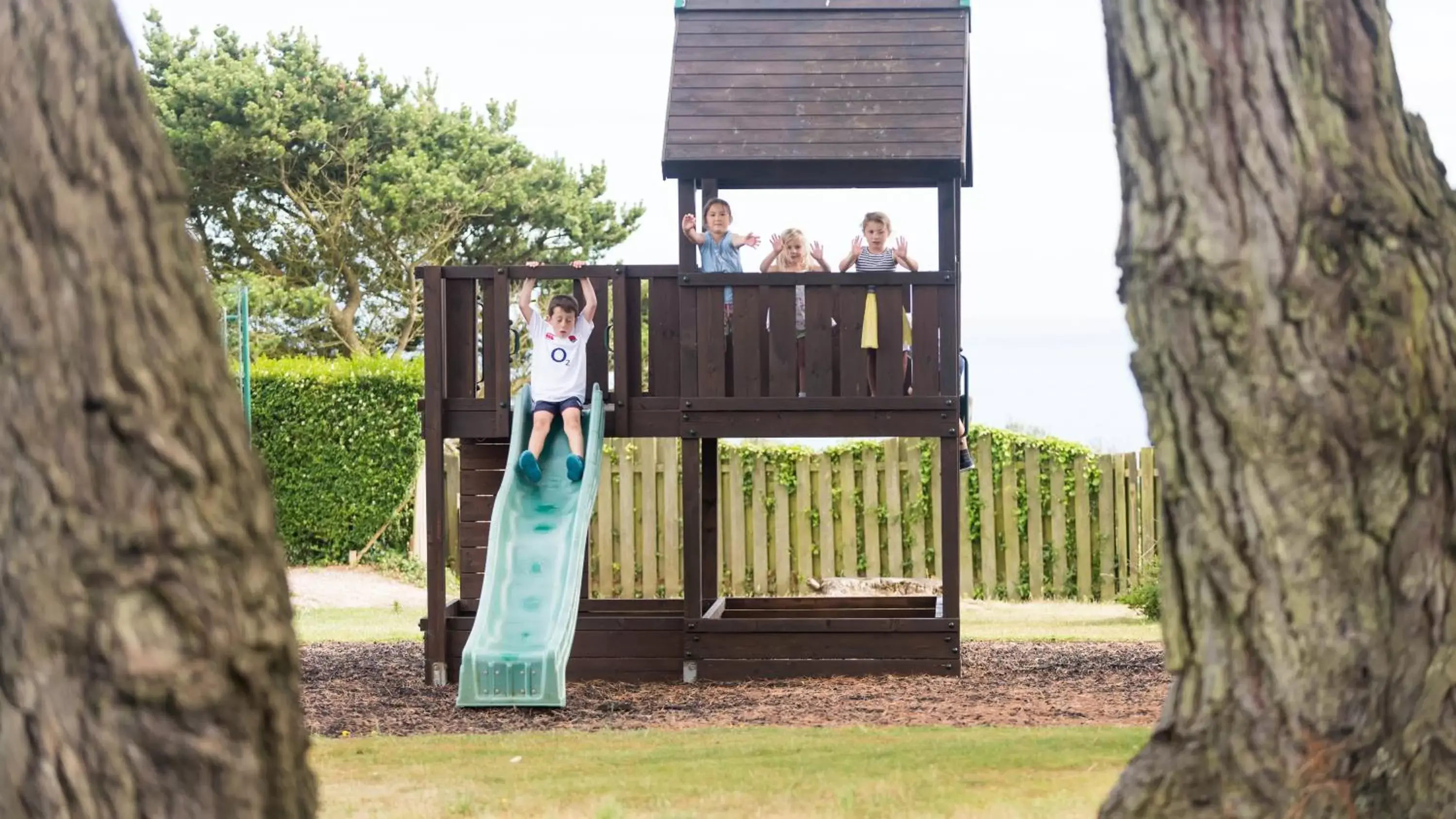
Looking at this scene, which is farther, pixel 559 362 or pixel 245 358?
pixel 245 358

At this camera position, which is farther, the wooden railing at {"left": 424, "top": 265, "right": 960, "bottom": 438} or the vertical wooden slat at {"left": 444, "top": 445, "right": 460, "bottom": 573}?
the vertical wooden slat at {"left": 444, "top": 445, "right": 460, "bottom": 573}

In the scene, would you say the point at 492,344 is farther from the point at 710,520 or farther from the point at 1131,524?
the point at 1131,524

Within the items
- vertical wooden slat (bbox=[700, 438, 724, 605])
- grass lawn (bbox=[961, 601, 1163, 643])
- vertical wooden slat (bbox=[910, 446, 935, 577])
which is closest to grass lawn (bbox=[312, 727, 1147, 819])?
vertical wooden slat (bbox=[700, 438, 724, 605])

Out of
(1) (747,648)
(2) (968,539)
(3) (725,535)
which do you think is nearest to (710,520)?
(1) (747,648)

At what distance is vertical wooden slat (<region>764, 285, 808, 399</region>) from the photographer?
10.8 metres

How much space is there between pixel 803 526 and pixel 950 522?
270 inches

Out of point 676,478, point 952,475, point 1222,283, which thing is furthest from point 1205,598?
point 676,478

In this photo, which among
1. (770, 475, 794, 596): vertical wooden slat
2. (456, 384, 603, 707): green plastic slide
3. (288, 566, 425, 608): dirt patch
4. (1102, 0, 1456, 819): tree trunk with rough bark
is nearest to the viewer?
(1102, 0, 1456, 819): tree trunk with rough bark

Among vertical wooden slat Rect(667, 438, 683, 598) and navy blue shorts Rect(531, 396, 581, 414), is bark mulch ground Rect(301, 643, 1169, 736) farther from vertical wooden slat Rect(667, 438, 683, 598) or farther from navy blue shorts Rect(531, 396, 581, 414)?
vertical wooden slat Rect(667, 438, 683, 598)

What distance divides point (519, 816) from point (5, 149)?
333 centimetres

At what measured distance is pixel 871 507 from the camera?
17453mm

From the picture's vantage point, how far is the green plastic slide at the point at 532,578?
931 cm

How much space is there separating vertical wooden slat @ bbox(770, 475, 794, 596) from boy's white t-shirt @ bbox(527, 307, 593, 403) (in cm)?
693

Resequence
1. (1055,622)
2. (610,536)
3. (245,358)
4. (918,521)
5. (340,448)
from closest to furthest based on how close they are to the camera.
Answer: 1. (1055,622)
2. (245,358)
3. (918,521)
4. (610,536)
5. (340,448)
